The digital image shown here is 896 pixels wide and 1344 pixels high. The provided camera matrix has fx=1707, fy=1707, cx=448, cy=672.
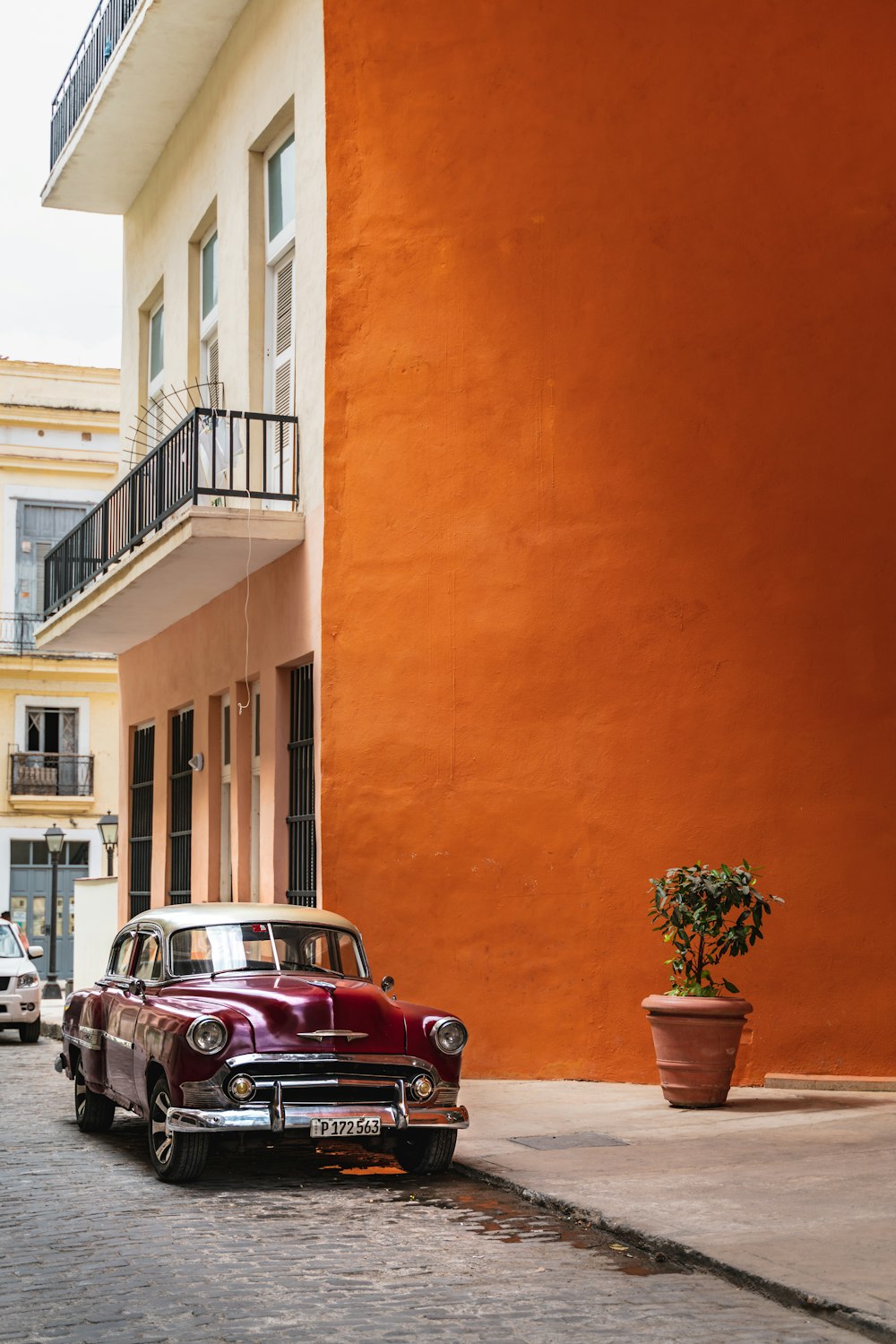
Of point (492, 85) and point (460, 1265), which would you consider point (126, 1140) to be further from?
point (492, 85)

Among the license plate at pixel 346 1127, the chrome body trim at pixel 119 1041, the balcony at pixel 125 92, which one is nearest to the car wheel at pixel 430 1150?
the license plate at pixel 346 1127

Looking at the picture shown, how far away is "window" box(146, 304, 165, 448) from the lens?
68.1 feet

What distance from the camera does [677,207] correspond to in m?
14.3

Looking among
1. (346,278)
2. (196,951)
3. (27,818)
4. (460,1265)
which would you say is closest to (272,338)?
(346,278)

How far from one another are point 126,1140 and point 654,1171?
375 cm

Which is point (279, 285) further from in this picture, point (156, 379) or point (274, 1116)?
point (274, 1116)

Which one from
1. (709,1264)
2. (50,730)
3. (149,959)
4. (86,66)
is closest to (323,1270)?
(709,1264)

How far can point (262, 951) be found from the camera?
33.7 feet

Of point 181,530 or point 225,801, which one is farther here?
point 225,801

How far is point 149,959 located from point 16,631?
28.1 metres

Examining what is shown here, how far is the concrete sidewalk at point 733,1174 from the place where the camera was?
6738 mm

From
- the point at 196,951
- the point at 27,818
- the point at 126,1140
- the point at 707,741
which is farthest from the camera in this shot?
the point at 27,818

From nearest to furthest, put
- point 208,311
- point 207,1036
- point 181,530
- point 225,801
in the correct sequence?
point 207,1036
point 181,530
point 225,801
point 208,311

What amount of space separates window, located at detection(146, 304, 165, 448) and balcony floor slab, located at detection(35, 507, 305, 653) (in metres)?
2.03
